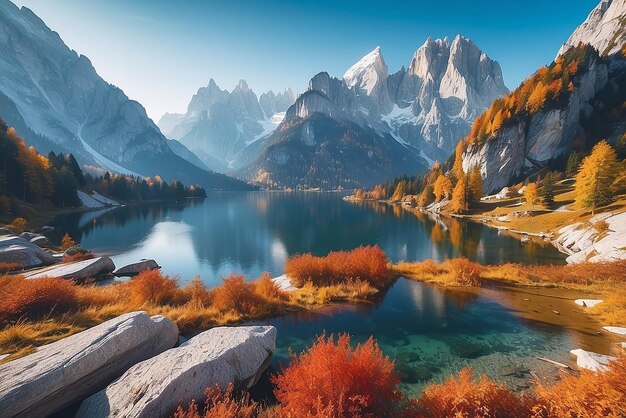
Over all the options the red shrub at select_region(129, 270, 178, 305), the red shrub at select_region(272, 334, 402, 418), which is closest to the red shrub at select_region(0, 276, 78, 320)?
the red shrub at select_region(129, 270, 178, 305)

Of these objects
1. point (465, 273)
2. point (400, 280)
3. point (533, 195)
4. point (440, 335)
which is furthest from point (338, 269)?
point (533, 195)

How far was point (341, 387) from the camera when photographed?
30.4ft

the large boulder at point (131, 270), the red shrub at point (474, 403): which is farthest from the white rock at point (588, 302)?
the large boulder at point (131, 270)

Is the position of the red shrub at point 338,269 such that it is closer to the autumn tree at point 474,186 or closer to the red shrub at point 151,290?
the red shrub at point 151,290

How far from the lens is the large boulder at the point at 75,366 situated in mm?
8648

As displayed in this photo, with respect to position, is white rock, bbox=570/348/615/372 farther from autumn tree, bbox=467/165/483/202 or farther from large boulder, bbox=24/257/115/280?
autumn tree, bbox=467/165/483/202

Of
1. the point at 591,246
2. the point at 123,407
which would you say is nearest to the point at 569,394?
the point at 123,407

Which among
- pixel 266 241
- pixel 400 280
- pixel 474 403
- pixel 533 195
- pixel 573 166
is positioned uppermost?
pixel 573 166

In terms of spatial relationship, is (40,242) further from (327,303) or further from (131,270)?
(327,303)

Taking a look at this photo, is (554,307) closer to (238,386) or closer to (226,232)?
(238,386)

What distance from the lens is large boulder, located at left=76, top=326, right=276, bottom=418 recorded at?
9320 mm

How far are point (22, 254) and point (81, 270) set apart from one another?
38.6 feet

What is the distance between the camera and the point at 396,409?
34.7 feet

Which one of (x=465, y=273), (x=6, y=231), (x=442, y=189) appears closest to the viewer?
(x=465, y=273)
